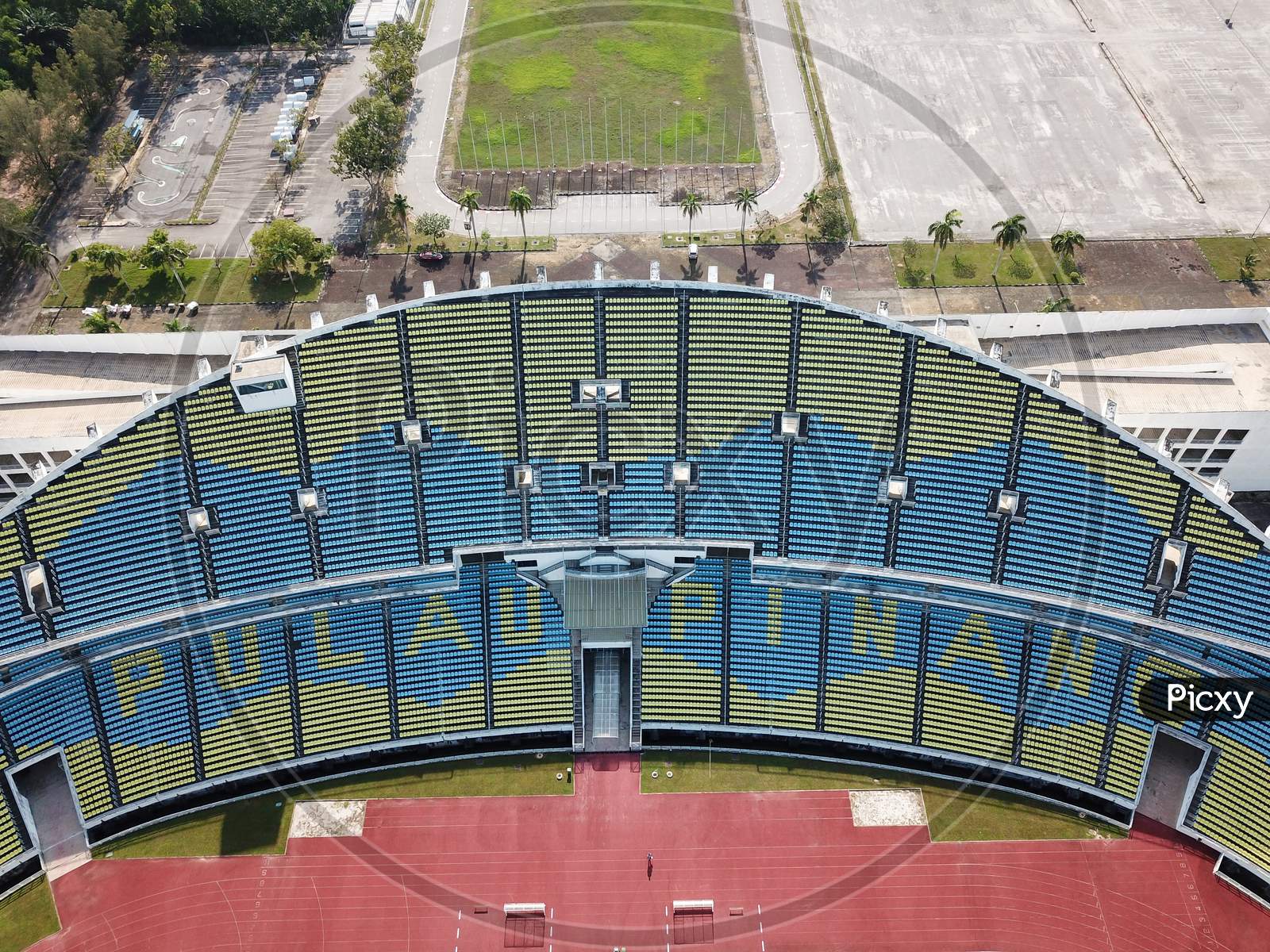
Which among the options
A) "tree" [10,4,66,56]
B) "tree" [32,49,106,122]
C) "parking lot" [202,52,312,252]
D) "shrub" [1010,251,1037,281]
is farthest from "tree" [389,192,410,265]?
"shrub" [1010,251,1037,281]

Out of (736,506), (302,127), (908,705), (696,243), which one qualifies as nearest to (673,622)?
(736,506)

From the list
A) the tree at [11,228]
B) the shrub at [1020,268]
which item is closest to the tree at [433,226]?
the tree at [11,228]

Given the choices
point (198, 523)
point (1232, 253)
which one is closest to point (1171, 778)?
point (1232, 253)

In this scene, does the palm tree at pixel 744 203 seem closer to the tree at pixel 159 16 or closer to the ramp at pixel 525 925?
the ramp at pixel 525 925

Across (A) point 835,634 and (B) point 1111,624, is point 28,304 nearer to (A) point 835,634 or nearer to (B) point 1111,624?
(A) point 835,634

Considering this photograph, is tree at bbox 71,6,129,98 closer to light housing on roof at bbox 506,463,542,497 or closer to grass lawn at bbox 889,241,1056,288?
light housing on roof at bbox 506,463,542,497

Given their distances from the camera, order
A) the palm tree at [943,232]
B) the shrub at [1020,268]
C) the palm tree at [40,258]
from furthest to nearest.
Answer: the shrub at [1020,268]
the palm tree at [943,232]
the palm tree at [40,258]

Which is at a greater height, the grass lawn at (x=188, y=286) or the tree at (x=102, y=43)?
the tree at (x=102, y=43)
